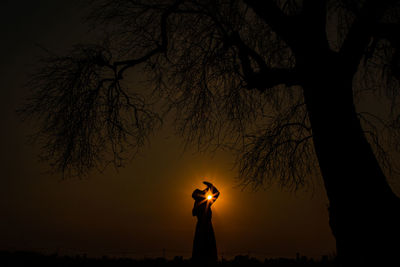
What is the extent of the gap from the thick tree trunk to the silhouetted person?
16.0 feet

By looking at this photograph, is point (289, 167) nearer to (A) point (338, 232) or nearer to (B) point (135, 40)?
(A) point (338, 232)

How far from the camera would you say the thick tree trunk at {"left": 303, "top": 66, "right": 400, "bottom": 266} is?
3.89 m

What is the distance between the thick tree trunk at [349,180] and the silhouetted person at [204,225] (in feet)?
16.0

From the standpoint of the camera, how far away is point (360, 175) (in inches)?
166

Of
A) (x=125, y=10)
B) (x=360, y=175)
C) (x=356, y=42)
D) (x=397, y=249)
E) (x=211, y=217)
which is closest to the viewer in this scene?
(x=397, y=249)

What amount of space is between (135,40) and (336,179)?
4.01m

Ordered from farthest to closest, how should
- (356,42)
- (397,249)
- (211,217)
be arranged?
1. (211,217)
2. (356,42)
3. (397,249)

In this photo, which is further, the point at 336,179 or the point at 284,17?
the point at 284,17

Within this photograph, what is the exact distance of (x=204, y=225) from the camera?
30.0 feet

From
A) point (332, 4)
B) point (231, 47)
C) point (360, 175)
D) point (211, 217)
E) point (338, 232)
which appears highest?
point (332, 4)

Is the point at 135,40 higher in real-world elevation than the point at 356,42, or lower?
higher

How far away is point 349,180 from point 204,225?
18.3 feet

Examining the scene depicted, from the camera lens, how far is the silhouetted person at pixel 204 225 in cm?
870

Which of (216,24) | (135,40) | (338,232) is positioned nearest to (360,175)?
(338,232)
